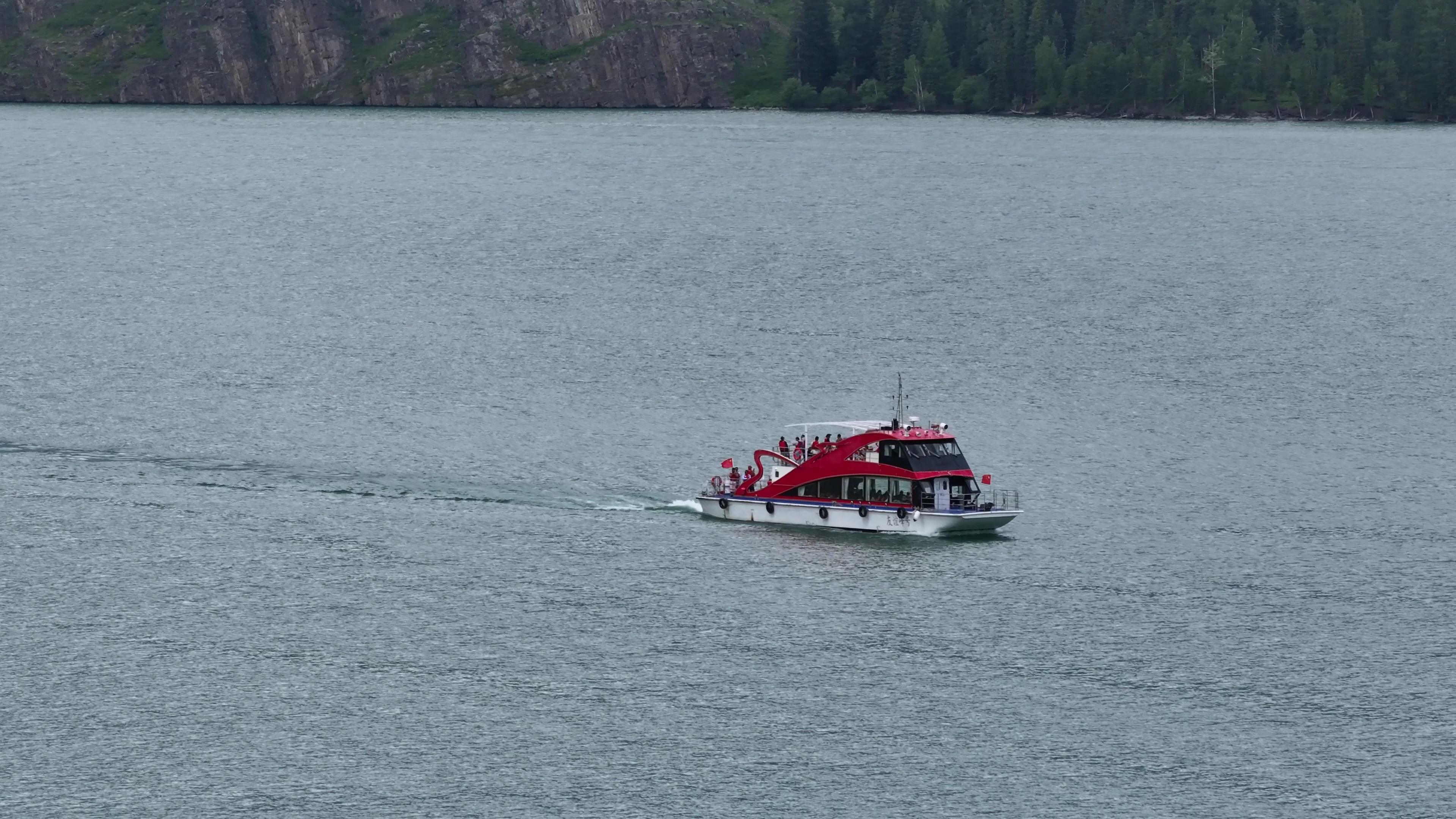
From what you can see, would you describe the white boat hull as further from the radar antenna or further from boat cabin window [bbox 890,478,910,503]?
the radar antenna

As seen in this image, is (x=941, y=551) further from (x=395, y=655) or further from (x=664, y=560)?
(x=395, y=655)

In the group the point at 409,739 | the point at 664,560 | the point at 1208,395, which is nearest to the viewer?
the point at 409,739

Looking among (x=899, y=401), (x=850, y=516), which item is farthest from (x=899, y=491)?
(x=899, y=401)

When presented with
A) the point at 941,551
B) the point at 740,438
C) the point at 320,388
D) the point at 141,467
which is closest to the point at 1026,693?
the point at 941,551

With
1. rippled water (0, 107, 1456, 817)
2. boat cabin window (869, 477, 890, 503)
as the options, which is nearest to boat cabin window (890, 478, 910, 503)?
boat cabin window (869, 477, 890, 503)

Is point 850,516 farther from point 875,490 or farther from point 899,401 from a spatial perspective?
point 899,401

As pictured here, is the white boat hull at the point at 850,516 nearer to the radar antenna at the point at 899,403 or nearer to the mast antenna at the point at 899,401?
the radar antenna at the point at 899,403
